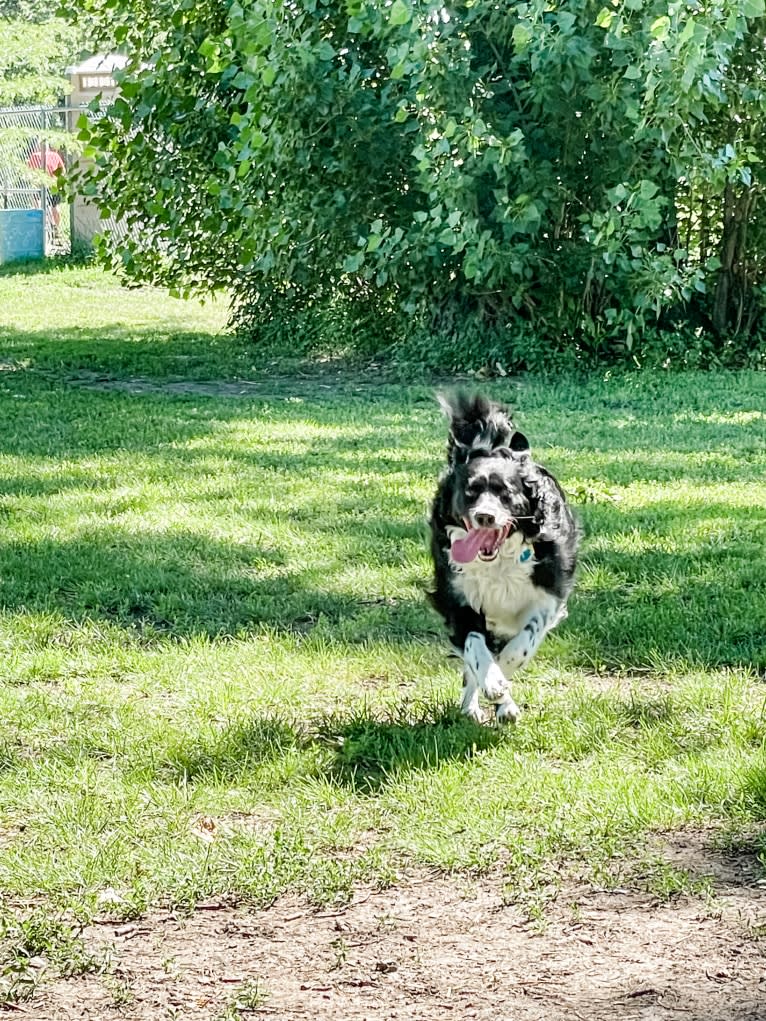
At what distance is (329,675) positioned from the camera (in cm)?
538

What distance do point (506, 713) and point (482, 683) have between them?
0.18 metres

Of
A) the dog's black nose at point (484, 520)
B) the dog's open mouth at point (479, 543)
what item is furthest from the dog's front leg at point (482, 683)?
the dog's black nose at point (484, 520)

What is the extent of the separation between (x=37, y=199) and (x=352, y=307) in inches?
641

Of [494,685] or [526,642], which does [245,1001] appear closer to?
[494,685]

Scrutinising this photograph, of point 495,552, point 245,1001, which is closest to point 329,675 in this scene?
point 495,552

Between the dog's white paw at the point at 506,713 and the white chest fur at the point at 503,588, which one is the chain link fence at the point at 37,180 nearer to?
the white chest fur at the point at 503,588

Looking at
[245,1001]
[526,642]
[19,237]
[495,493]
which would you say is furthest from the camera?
[19,237]

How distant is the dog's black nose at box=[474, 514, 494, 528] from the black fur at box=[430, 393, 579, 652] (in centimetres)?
13

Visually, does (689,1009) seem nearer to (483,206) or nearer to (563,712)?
(563,712)

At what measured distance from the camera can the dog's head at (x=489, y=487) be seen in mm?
4707

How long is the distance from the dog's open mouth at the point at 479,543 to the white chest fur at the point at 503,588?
0.23ft

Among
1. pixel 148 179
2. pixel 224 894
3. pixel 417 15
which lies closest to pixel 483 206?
pixel 417 15

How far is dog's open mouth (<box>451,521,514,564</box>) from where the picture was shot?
4699 millimetres

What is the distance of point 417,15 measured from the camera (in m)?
12.4
